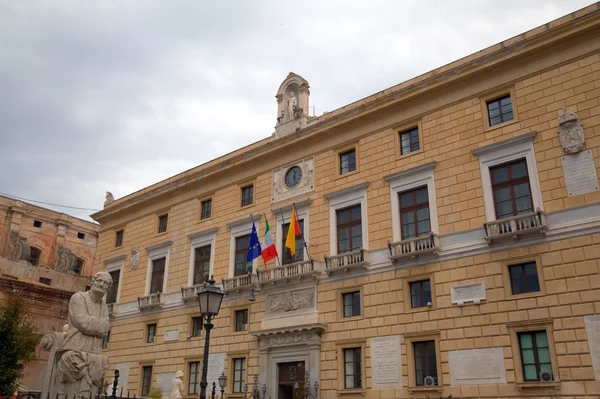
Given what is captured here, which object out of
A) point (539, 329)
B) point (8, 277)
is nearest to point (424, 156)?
point (539, 329)

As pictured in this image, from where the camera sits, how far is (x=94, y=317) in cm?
964

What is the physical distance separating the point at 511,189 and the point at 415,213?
3.34 metres

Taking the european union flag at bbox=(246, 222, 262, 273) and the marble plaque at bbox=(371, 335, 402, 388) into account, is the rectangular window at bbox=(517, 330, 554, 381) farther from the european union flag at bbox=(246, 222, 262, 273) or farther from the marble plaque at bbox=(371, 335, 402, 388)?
the european union flag at bbox=(246, 222, 262, 273)

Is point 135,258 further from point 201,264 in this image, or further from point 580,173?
point 580,173

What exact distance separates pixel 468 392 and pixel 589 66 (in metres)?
10.6

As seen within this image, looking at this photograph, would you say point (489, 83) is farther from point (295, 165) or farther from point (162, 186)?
point (162, 186)

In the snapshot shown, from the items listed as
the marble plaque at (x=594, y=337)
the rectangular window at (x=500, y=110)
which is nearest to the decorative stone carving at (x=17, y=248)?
Result: the rectangular window at (x=500, y=110)

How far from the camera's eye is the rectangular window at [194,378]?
23206mm

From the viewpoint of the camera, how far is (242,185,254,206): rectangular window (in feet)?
83.0

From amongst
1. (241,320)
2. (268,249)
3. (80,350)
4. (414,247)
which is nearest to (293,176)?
(268,249)

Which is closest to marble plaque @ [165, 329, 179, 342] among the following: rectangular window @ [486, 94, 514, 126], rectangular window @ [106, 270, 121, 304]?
rectangular window @ [106, 270, 121, 304]

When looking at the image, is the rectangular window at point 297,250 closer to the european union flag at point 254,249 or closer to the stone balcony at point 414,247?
the european union flag at point 254,249

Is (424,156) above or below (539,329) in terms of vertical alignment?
above

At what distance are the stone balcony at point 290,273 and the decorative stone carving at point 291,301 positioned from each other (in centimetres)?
50
